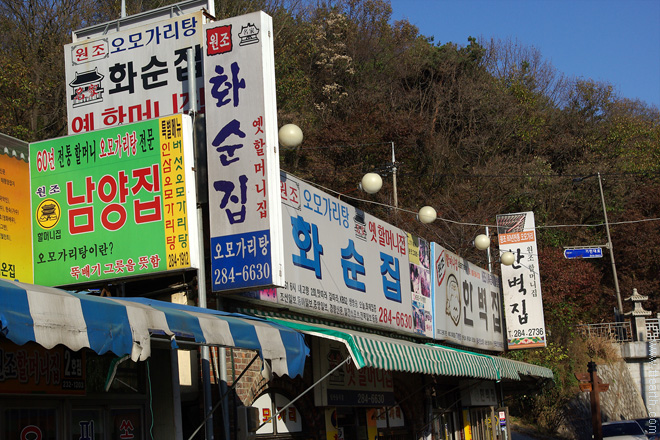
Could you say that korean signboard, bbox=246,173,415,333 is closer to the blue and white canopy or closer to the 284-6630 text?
the 284-6630 text

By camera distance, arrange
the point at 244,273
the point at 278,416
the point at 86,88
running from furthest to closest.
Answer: the point at 278,416, the point at 86,88, the point at 244,273

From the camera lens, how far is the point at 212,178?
10062mm

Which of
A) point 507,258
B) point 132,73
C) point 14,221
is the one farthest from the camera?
point 507,258

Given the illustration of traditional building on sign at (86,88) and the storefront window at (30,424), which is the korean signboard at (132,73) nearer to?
the illustration of traditional building on sign at (86,88)

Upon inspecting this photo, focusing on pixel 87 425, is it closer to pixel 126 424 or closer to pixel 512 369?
pixel 126 424

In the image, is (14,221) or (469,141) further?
(469,141)

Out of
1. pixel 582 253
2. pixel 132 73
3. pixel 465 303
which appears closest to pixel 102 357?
pixel 132 73

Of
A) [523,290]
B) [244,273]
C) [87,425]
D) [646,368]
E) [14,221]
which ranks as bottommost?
[646,368]

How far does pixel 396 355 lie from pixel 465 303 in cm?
901

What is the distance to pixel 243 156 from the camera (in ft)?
32.6

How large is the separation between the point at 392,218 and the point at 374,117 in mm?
7439

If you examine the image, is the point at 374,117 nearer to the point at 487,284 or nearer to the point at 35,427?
the point at 487,284

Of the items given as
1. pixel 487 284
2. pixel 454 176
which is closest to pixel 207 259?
pixel 487 284

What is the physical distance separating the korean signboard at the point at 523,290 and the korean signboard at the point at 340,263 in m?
7.23
